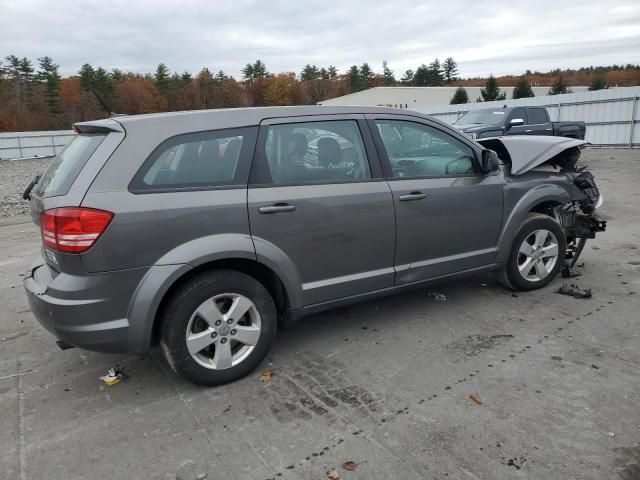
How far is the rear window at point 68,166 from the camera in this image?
2982mm

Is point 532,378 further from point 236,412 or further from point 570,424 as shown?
point 236,412

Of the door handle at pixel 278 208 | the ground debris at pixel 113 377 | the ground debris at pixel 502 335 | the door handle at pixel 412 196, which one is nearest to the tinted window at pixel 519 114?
the door handle at pixel 412 196

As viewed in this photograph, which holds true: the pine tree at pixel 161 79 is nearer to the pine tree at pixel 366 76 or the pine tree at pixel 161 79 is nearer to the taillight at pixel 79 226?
the pine tree at pixel 366 76

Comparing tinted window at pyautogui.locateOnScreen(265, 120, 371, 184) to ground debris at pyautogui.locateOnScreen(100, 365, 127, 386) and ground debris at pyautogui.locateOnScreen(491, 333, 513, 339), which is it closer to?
ground debris at pyautogui.locateOnScreen(491, 333, 513, 339)

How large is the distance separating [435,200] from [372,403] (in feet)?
5.77

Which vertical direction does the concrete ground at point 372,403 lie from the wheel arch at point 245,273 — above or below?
below

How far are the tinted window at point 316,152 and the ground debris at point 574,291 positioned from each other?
7.93ft

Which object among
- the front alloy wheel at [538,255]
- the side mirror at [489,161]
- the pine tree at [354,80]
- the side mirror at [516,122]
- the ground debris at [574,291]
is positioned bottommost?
the ground debris at [574,291]

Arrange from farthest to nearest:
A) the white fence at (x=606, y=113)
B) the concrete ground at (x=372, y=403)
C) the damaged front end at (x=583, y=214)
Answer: the white fence at (x=606, y=113) < the damaged front end at (x=583, y=214) < the concrete ground at (x=372, y=403)

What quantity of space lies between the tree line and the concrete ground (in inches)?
1986

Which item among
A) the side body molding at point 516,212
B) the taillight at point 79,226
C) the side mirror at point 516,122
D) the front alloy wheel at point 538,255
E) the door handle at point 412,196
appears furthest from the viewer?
the side mirror at point 516,122

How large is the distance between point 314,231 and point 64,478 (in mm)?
2025

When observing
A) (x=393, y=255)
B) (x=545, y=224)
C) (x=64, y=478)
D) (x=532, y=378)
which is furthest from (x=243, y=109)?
(x=545, y=224)

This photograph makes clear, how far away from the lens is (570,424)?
9.06 ft
